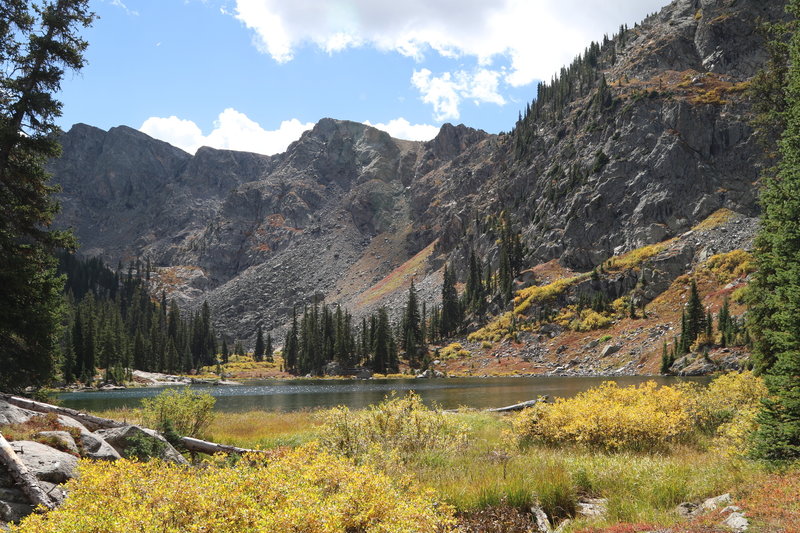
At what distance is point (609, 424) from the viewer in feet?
59.0

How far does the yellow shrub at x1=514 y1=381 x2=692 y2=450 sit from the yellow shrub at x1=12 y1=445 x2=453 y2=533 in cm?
1195

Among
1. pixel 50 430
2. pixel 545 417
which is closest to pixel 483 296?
pixel 545 417

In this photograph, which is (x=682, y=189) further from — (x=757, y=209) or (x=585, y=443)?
(x=585, y=443)

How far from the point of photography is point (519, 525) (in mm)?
10125

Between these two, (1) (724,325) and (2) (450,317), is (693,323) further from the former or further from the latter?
(2) (450,317)

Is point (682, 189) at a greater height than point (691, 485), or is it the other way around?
point (682, 189)

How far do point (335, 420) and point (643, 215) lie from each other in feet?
461

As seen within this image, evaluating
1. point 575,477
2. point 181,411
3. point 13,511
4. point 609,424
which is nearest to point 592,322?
point 609,424

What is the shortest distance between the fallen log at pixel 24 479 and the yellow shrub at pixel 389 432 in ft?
25.4

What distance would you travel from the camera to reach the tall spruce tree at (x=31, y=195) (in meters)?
22.1

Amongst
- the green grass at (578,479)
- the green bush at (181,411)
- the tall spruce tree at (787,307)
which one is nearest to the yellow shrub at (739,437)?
the green grass at (578,479)

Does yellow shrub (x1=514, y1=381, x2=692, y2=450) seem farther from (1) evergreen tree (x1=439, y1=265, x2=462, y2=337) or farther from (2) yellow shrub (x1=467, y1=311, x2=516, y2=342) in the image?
(1) evergreen tree (x1=439, y1=265, x2=462, y2=337)

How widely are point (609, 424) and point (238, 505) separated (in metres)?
15.1

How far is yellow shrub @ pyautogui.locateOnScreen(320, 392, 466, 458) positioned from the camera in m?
16.1
